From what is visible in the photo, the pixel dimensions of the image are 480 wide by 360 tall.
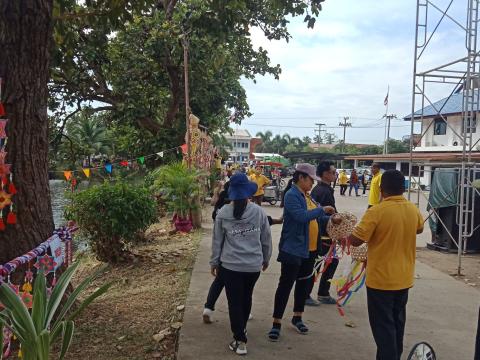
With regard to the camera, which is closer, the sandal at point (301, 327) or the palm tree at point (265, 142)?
the sandal at point (301, 327)

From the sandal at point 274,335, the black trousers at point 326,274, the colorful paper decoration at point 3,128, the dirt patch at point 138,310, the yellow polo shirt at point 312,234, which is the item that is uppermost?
the colorful paper decoration at point 3,128

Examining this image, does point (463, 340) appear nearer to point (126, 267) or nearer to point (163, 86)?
point (126, 267)

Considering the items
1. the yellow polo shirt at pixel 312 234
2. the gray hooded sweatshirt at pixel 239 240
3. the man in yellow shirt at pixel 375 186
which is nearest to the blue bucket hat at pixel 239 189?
the gray hooded sweatshirt at pixel 239 240

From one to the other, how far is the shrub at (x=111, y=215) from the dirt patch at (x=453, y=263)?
4801 mm

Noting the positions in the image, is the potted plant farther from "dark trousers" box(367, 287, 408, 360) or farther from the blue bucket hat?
"dark trousers" box(367, 287, 408, 360)

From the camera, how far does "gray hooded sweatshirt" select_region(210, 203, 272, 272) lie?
157 inches

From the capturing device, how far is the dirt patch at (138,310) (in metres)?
4.06

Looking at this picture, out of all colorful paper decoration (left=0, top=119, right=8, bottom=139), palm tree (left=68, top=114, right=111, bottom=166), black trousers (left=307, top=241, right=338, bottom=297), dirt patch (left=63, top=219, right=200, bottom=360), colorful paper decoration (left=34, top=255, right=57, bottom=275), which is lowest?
dirt patch (left=63, top=219, right=200, bottom=360)

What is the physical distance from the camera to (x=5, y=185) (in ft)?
12.1

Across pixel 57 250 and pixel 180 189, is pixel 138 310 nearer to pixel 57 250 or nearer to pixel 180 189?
pixel 57 250

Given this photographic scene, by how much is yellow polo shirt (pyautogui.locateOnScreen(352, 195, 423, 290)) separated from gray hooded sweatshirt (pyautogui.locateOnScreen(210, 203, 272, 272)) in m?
0.94

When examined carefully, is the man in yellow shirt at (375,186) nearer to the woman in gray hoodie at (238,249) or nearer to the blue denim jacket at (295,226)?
the blue denim jacket at (295,226)

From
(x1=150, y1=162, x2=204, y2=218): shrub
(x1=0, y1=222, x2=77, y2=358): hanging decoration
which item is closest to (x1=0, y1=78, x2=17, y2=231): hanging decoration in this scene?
(x1=0, y1=222, x2=77, y2=358): hanging decoration

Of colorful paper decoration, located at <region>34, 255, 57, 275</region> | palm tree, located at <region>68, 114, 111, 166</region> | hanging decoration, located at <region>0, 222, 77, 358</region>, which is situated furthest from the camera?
palm tree, located at <region>68, 114, 111, 166</region>
